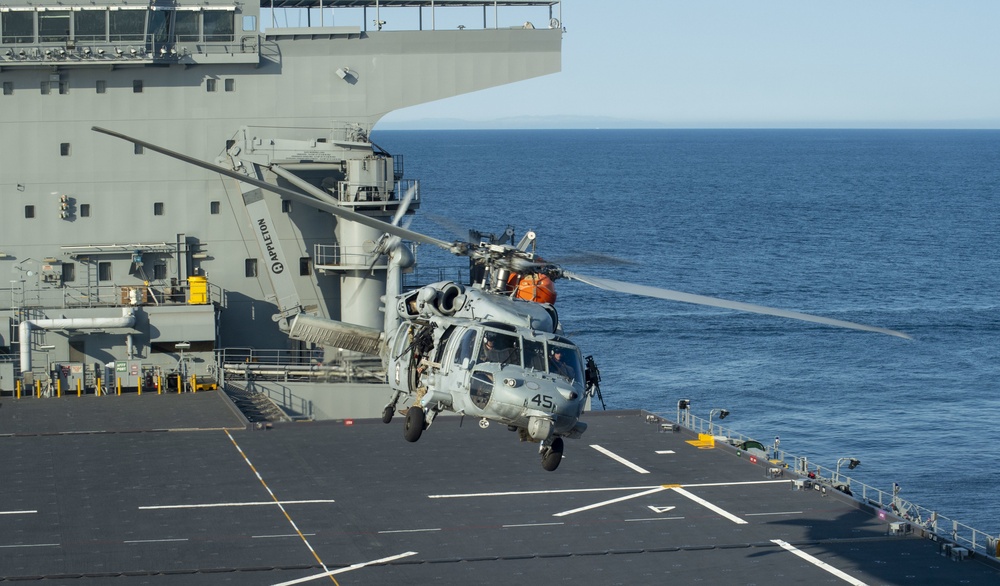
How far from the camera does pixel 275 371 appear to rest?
40.0 metres

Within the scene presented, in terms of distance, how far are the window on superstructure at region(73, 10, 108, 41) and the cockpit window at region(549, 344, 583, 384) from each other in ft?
79.8

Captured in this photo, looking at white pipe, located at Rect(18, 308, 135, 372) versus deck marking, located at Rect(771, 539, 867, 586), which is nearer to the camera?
deck marking, located at Rect(771, 539, 867, 586)

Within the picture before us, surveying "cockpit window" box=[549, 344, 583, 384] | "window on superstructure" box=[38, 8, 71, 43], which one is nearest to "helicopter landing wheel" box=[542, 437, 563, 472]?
"cockpit window" box=[549, 344, 583, 384]

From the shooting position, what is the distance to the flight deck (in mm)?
24234

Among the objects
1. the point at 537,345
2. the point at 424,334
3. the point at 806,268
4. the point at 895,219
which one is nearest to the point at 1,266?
the point at 424,334

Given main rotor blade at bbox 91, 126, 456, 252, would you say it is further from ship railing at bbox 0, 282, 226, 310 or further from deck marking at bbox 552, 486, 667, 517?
ship railing at bbox 0, 282, 226, 310

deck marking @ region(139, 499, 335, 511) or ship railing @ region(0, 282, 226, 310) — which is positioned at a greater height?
ship railing @ region(0, 282, 226, 310)

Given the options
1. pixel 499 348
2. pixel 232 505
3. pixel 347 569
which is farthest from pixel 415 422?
pixel 232 505

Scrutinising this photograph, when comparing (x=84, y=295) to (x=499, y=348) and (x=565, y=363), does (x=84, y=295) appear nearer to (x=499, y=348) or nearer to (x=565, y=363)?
(x=499, y=348)

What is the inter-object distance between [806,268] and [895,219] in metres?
40.3

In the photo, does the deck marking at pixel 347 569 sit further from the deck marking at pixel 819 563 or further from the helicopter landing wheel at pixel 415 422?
the deck marking at pixel 819 563

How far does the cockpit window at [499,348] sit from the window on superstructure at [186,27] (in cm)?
2286

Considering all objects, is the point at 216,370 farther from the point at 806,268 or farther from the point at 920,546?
the point at 806,268

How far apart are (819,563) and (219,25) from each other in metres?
24.8
